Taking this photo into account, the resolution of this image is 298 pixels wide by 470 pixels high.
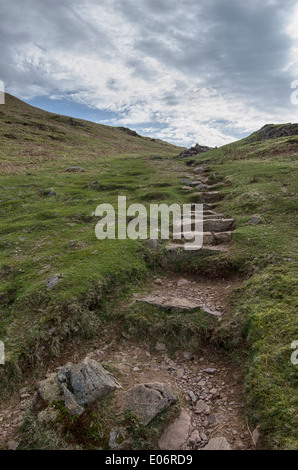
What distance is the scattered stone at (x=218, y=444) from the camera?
521 centimetres

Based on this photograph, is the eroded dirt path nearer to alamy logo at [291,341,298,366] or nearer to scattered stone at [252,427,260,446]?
scattered stone at [252,427,260,446]

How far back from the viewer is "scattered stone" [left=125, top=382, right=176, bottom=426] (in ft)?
19.1

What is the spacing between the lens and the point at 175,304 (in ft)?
30.8

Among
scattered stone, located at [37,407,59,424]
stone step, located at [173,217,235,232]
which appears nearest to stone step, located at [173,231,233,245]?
stone step, located at [173,217,235,232]

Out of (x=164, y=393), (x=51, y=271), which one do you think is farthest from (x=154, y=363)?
(x=51, y=271)

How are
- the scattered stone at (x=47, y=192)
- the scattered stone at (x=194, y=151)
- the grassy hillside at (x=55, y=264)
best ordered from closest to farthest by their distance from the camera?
the grassy hillside at (x=55, y=264) < the scattered stone at (x=47, y=192) < the scattered stone at (x=194, y=151)

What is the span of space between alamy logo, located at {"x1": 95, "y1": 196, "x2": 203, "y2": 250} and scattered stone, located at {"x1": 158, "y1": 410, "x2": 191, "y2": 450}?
7880 mm

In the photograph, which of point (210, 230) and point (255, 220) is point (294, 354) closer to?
point (210, 230)

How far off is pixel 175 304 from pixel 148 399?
145 inches

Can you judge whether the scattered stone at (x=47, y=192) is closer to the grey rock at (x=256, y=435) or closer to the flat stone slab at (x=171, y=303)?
the flat stone slab at (x=171, y=303)

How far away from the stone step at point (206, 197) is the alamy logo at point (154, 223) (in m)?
2.16

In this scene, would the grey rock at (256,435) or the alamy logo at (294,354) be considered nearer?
the grey rock at (256,435)

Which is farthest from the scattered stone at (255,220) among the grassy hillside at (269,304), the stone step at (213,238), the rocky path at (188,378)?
the rocky path at (188,378)
